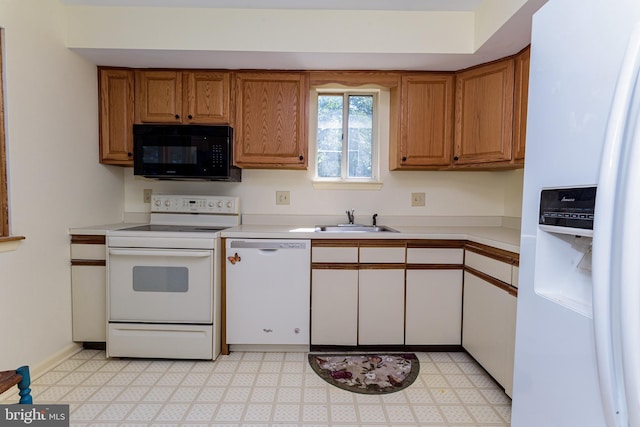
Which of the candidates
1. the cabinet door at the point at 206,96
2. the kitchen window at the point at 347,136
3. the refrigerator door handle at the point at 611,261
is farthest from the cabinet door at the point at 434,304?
the cabinet door at the point at 206,96

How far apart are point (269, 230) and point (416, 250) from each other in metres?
1.01

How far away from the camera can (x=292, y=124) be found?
2.39 metres

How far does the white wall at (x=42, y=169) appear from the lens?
1.74 m

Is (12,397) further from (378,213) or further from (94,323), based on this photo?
(378,213)

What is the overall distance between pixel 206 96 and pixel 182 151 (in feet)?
1.46

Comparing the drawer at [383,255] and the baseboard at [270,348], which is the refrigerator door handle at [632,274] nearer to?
the drawer at [383,255]

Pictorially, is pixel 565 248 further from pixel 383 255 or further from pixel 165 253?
pixel 165 253

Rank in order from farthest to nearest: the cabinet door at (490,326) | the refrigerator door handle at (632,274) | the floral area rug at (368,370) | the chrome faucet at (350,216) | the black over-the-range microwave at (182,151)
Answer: the chrome faucet at (350,216)
the black over-the-range microwave at (182,151)
the floral area rug at (368,370)
the cabinet door at (490,326)
the refrigerator door handle at (632,274)

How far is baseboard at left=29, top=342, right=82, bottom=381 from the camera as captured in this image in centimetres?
189

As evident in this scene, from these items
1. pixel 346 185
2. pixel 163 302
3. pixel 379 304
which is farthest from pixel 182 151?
pixel 379 304

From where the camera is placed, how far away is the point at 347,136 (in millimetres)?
2760

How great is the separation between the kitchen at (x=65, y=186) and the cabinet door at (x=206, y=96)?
320 mm

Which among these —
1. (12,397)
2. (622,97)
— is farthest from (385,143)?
(12,397)

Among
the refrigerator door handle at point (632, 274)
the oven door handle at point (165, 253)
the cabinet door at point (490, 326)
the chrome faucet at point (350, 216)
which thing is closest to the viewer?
the refrigerator door handle at point (632, 274)
